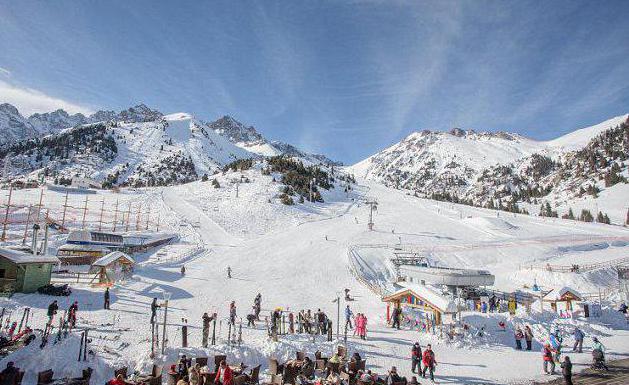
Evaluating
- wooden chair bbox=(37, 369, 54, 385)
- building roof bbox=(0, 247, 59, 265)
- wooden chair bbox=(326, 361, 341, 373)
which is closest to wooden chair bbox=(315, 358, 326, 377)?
wooden chair bbox=(326, 361, 341, 373)

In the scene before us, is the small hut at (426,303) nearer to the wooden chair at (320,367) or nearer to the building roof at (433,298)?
the building roof at (433,298)

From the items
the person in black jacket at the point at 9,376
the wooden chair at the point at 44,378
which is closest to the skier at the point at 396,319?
the wooden chair at the point at 44,378

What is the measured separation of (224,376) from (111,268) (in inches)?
897

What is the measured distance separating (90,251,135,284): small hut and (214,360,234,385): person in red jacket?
21.9 meters

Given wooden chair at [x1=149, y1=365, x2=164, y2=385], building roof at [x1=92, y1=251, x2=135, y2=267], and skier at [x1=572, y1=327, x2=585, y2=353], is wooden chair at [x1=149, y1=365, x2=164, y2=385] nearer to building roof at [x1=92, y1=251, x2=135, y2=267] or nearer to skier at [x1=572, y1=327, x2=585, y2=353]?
skier at [x1=572, y1=327, x2=585, y2=353]

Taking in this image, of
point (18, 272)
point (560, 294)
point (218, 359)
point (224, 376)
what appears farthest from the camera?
point (560, 294)

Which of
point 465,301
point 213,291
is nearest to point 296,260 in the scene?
point 213,291

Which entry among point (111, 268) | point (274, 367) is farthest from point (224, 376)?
point (111, 268)

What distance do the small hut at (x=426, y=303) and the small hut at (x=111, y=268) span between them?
20.5 m

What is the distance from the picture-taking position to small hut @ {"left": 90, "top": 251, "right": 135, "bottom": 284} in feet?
101

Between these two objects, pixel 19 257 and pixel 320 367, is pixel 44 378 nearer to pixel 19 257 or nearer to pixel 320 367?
pixel 320 367

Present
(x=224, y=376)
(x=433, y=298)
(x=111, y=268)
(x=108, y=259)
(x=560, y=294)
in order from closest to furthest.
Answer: (x=224, y=376) → (x=433, y=298) → (x=111, y=268) → (x=108, y=259) → (x=560, y=294)

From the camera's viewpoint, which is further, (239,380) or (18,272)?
(18,272)

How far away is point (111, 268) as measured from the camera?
31.3 metres
